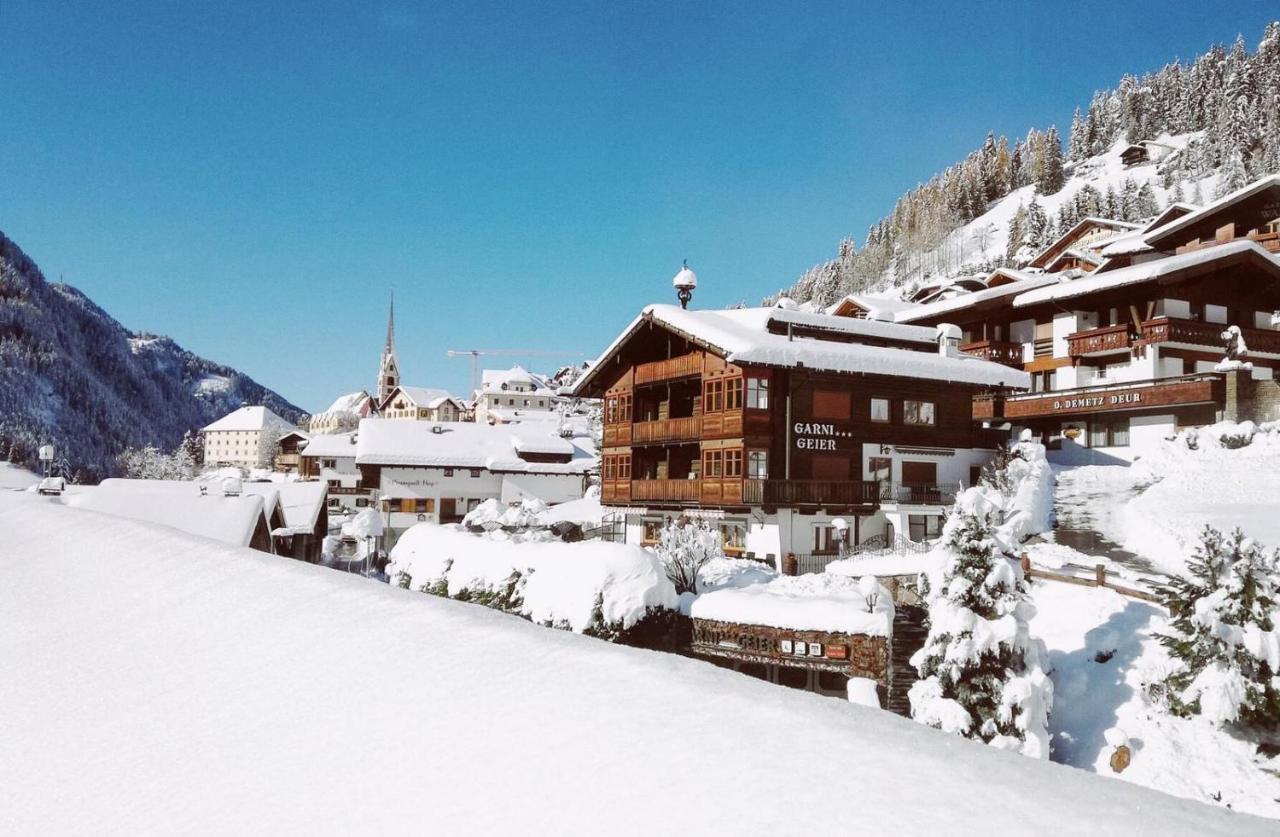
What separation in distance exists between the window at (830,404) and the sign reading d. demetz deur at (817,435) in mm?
430

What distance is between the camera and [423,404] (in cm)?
15325

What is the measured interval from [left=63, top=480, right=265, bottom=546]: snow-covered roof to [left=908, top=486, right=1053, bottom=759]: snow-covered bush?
15.4m

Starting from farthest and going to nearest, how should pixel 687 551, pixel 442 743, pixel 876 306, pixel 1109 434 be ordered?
1. pixel 876 306
2. pixel 1109 434
3. pixel 687 551
4. pixel 442 743

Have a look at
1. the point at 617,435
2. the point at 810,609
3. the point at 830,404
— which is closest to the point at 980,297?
the point at 830,404

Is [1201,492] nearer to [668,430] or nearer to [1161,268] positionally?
[1161,268]

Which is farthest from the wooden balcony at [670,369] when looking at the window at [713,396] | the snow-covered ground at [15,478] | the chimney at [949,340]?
the snow-covered ground at [15,478]

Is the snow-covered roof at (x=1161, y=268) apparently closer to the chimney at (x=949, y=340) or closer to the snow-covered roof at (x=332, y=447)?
the chimney at (x=949, y=340)

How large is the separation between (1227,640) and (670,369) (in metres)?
23.9

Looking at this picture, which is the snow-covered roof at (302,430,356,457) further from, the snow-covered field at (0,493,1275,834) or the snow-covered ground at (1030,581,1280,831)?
the snow-covered field at (0,493,1275,834)

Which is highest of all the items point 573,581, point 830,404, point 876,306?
point 876,306

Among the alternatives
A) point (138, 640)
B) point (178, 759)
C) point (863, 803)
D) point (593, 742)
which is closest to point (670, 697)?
point (593, 742)

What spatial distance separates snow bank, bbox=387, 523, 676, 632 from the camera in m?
21.2

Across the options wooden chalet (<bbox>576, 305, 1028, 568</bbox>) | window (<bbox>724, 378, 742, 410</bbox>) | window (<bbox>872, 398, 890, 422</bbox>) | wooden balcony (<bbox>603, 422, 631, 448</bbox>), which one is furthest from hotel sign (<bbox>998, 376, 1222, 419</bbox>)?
wooden balcony (<bbox>603, 422, 631, 448</bbox>)

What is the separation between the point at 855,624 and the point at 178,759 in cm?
1832
